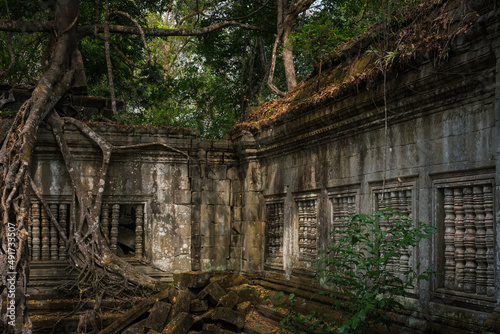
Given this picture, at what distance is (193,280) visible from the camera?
6.48 m

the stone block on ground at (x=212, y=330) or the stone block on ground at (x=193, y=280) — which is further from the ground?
the stone block on ground at (x=193, y=280)

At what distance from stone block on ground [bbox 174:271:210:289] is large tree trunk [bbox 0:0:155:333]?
53 cm

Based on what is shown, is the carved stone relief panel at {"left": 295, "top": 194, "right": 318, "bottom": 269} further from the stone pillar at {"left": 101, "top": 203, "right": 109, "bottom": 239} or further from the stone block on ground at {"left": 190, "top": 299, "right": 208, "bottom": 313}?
the stone pillar at {"left": 101, "top": 203, "right": 109, "bottom": 239}

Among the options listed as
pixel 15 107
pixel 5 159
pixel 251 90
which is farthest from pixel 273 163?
pixel 251 90

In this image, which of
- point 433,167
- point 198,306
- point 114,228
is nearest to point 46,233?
point 114,228

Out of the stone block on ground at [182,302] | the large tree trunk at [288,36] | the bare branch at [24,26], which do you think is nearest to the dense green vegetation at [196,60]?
the large tree trunk at [288,36]

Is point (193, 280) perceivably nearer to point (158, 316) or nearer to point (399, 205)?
point (158, 316)

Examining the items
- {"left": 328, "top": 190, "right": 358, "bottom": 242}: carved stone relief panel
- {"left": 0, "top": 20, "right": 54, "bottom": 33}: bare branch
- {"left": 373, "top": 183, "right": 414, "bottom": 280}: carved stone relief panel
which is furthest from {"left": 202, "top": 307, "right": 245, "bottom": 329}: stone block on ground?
{"left": 0, "top": 20, "right": 54, "bottom": 33}: bare branch

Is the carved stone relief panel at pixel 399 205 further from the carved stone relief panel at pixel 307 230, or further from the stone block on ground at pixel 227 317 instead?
the stone block on ground at pixel 227 317

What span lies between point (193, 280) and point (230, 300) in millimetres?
571

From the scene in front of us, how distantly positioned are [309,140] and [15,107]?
16.0ft

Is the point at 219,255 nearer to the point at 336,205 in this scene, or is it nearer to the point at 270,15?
the point at 336,205

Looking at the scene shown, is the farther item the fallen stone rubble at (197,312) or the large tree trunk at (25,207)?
the fallen stone rubble at (197,312)

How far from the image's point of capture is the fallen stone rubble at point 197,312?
5.89m
